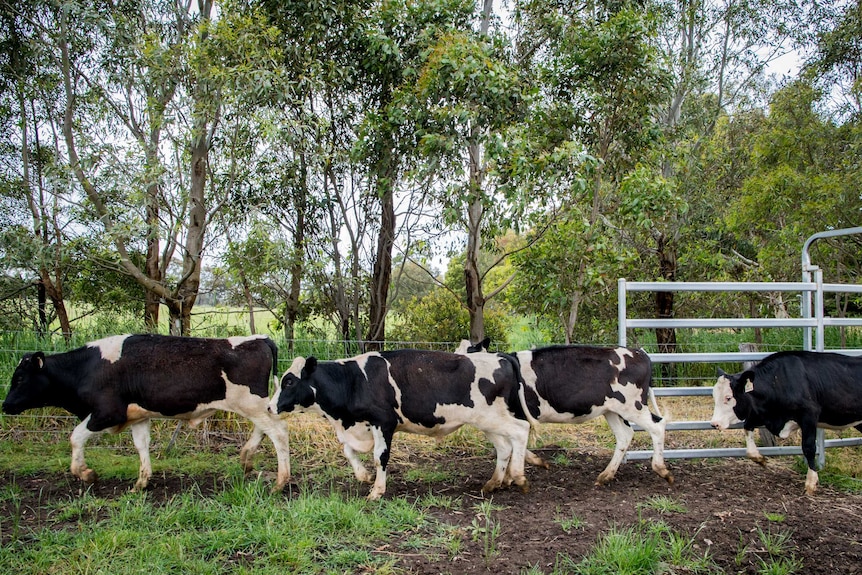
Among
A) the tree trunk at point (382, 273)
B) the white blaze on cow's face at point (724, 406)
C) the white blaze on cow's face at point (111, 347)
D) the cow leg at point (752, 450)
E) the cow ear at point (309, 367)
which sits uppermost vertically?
the tree trunk at point (382, 273)

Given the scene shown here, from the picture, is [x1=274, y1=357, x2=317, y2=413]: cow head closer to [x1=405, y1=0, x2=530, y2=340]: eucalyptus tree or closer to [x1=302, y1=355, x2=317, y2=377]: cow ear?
[x1=302, y1=355, x2=317, y2=377]: cow ear

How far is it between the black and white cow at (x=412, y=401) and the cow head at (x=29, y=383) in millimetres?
2259

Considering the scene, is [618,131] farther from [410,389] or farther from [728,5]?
[728,5]

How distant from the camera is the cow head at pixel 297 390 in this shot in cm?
609

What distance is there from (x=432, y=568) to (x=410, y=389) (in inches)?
84.0

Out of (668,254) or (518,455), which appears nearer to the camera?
(518,455)

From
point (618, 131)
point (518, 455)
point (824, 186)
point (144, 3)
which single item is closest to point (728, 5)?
point (824, 186)

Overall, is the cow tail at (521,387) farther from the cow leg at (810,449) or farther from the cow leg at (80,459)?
the cow leg at (80,459)

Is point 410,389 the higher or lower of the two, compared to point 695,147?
lower

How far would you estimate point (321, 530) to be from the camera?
4.73 metres

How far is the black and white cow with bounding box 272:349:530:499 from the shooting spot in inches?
239

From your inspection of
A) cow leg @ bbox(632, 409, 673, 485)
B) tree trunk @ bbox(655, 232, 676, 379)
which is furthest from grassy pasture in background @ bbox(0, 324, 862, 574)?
tree trunk @ bbox(655, 232, 676, 379)

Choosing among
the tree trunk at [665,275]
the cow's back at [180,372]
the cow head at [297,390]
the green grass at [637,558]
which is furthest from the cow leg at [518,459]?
the tree trunk at [665,275]

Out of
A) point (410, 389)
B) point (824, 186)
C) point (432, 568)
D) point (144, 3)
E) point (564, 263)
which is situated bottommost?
point (432, 568)
